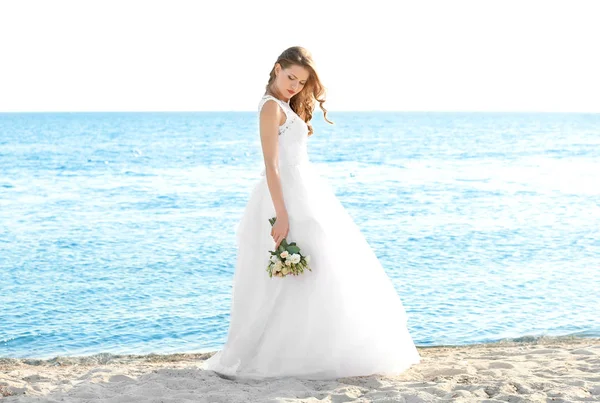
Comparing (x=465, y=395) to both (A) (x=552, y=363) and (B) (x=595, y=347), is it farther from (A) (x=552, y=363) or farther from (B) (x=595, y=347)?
(B) (x=595, y=347)

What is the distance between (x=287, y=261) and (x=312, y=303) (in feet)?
1.15

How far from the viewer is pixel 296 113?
16.1ft

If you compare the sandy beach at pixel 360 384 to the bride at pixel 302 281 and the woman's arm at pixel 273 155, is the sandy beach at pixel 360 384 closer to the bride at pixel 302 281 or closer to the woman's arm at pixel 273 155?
the bride at pixel 302 281

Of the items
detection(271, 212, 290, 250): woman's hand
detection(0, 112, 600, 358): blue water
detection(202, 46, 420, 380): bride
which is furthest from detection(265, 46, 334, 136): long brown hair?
detection(0, 112, 600, 358): blue water

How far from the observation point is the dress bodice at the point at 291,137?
477 centimetres

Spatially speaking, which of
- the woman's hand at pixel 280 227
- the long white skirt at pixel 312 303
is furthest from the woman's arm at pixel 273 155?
the long white skirt at pixel 312 303

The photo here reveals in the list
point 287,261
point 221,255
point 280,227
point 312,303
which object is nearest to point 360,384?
point 312,303

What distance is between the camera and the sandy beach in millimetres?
4430

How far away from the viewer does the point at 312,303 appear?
15.6 ft

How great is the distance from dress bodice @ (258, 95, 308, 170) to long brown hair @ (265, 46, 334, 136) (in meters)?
0.11

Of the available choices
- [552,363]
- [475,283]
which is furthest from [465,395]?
[475,283]

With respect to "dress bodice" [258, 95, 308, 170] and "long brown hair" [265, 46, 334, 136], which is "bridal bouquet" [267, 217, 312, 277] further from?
"long brown hair" [265, 46, 334, 136]

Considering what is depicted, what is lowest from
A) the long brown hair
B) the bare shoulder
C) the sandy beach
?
the sandy beach

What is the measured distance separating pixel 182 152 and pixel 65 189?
22.0 metres
